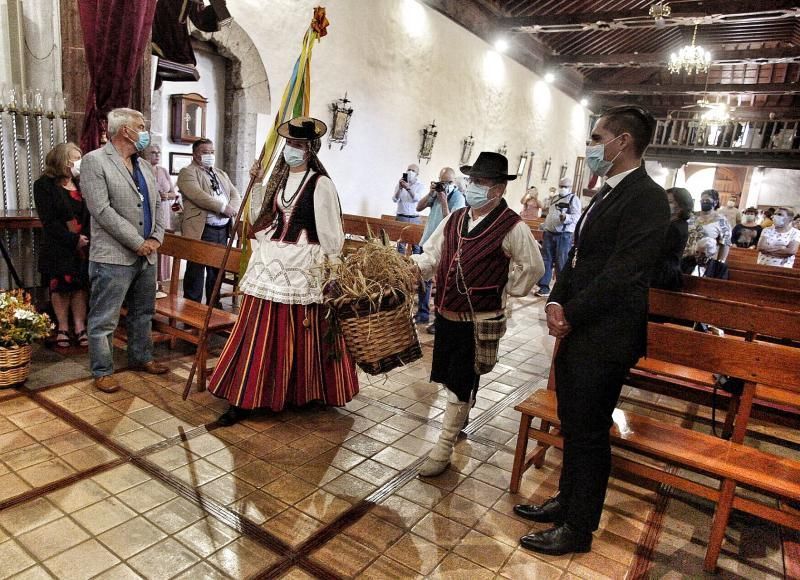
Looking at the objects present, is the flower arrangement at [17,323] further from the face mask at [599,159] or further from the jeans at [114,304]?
the face mask at [599,159]

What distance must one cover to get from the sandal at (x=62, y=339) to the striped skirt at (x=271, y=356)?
162cm

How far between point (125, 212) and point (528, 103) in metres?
12.0

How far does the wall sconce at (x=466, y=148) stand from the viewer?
1111cm

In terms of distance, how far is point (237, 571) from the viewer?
6.59 ft

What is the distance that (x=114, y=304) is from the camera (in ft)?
10.8

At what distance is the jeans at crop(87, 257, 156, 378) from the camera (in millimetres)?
3275

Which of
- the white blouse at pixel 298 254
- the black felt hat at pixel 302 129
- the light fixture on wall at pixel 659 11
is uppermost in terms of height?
the light fixture on wall at pixel 659 11

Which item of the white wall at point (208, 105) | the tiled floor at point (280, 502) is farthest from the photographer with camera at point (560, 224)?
the tiled floor at point (280, 502)

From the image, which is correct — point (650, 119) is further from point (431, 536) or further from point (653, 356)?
point (431, 536)

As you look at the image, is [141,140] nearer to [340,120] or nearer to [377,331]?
[377,331]

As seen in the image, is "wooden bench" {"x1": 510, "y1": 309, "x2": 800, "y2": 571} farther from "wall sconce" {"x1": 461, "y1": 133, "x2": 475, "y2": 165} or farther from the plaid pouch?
"wall sconce" {"x1": 461, "y1": 133, "x2": 475, "y2": 165}

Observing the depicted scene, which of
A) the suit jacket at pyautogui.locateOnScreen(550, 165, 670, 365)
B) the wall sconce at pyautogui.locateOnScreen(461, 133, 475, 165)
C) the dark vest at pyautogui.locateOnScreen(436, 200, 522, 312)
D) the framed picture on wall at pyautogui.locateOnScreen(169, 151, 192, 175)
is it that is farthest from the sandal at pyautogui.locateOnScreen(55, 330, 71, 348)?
the wall sconce at pyautogui.locateOnScreen(461, 133, 475, 165)

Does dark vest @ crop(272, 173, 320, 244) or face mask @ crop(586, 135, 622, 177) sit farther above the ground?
face mask @ crop(586, 135, 622, 177)

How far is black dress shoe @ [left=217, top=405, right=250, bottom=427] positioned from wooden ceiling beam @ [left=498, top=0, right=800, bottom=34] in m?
10.1
